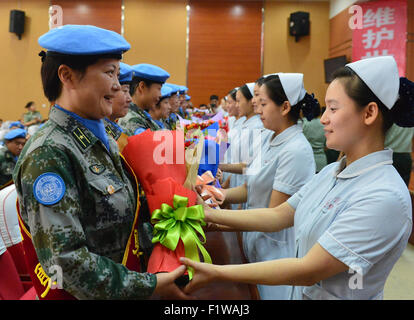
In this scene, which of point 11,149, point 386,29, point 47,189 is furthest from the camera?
point 386,29

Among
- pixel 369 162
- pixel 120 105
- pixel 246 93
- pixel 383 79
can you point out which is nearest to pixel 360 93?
pixel 383 79

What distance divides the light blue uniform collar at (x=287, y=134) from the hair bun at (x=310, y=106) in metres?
0.08

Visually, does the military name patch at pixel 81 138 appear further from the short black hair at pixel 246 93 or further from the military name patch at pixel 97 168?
the short black hair at pixel 246 93

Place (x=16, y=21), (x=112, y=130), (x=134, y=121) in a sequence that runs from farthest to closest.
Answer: (x=16, y=21) < (x=134, y=121) < (x=112, y=130)

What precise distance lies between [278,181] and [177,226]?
2.77 feet

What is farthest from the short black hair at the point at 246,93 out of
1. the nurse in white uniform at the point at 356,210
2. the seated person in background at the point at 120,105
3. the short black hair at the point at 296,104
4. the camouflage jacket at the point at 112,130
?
the nurse in white uniform at the point at 356,210

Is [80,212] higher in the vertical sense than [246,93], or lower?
lower

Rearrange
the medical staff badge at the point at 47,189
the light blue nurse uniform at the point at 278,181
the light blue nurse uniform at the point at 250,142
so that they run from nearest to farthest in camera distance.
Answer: the medical staff badge at the point at 47,189 → the light blue nurse uniform at the point at 278,181 → the light blue nurse uniform at the point at 250,142

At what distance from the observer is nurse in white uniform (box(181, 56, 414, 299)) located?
3.36 feet

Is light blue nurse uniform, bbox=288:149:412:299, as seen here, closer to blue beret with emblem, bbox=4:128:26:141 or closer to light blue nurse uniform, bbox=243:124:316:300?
light blue nurse uniform, bbox=243:124:316:300

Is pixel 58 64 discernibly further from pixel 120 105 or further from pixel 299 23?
pixel 299 23

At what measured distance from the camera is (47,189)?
2.74 ft

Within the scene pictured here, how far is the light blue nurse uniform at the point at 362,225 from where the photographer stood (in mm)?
1020

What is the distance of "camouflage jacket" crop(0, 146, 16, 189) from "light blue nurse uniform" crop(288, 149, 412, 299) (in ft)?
11.6
